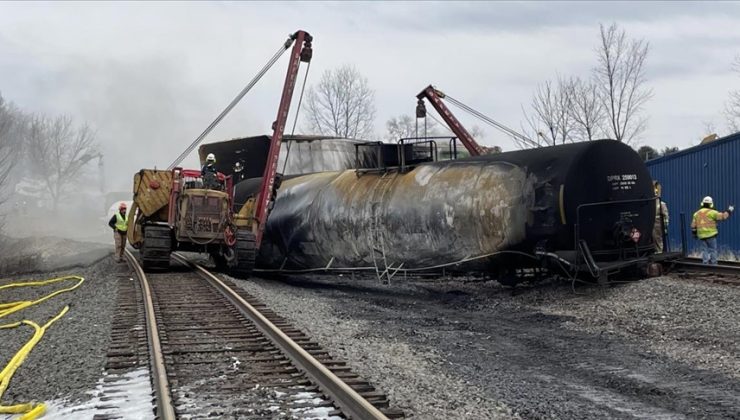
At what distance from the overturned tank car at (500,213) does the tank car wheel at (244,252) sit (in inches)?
72.2

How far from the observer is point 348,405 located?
4.73 metres

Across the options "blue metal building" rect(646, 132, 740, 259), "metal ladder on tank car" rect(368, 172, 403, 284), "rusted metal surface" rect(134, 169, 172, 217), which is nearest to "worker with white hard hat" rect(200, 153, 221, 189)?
"rusted metal surface" rect(134, 169, 172, 217)

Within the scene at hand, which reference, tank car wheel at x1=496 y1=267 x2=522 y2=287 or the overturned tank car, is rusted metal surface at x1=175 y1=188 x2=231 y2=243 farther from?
tank car wheel at x1=496 y1=267 x2=522 y2=287

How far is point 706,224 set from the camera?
1332 cm

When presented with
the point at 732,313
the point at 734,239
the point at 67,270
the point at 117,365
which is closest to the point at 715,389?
the point at 732,313

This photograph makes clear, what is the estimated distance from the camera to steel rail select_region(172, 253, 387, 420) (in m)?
4.52

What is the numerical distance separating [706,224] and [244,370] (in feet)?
36.0

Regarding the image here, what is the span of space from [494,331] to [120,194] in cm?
5936

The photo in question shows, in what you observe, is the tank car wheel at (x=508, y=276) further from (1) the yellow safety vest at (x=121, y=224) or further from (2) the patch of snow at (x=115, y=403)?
(1) the yellow safety vest at (x=121, y=224)

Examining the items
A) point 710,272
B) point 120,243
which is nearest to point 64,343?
point 710,272

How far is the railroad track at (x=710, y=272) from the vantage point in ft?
36.2

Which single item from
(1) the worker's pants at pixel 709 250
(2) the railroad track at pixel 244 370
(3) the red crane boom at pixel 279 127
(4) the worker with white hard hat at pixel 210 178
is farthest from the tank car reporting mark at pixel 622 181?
(4) the worker with white hard hat at pixel 210 178

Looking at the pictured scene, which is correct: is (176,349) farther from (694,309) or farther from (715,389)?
(694,309)

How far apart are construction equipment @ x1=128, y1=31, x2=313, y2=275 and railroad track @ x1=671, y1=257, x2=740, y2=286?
920 cm
